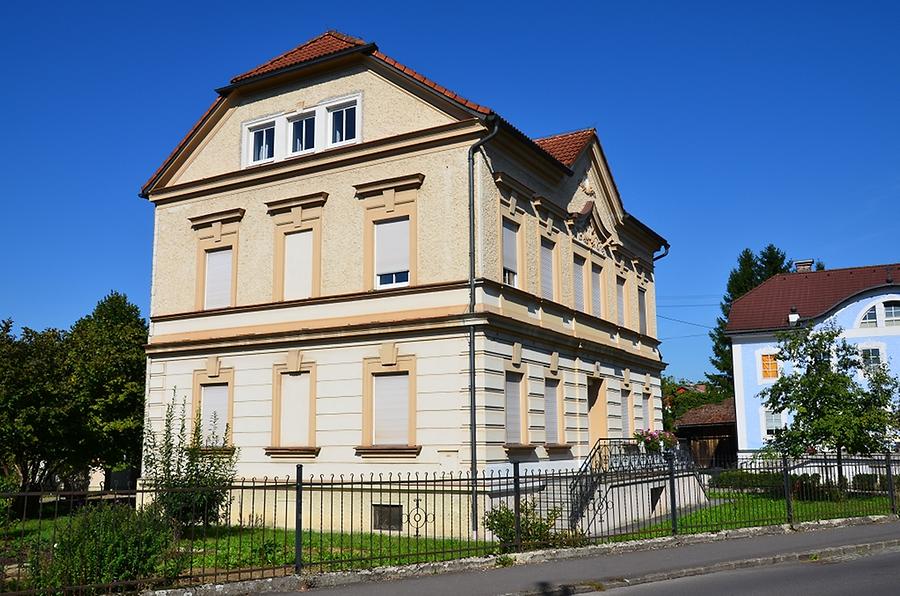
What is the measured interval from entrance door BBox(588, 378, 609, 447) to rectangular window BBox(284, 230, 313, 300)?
857cm

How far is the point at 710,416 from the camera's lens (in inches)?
1877

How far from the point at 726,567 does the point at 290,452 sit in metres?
10.1

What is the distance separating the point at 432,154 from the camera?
18.8m

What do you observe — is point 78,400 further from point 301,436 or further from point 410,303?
point 410,303

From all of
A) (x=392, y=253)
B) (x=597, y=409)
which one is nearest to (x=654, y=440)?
(x=597, y=409)

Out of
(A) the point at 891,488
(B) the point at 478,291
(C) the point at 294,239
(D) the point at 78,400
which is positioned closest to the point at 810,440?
(A) the point at 891,488

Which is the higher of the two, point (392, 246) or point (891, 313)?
point (891, 313)

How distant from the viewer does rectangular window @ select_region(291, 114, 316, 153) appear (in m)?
20.9

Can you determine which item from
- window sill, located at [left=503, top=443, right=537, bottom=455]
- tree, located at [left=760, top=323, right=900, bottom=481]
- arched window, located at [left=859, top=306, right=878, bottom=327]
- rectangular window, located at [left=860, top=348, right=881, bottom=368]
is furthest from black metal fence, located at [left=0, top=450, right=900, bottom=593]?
arched window, located at [left=859, top=306, right=878, bottom=327]

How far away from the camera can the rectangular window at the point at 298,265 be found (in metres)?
20.1

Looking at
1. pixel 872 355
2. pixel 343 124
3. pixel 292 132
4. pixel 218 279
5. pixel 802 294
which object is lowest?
pixel 872 355

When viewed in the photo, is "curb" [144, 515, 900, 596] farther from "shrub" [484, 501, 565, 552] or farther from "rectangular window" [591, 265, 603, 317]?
"rectangular window" [591, 265, 603, 317]

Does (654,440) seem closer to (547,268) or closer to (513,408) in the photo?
(547,268)

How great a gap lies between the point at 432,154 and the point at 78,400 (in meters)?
13.1
